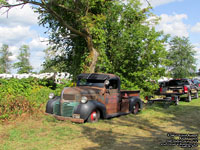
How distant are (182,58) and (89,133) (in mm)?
22631

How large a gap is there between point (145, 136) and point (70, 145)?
235 centimetres

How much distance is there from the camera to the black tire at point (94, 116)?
749 centimetres

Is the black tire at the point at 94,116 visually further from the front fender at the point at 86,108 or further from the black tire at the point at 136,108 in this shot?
the black tire at the point at 136,108

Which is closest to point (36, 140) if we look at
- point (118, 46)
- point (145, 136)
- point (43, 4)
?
point (145, 136)

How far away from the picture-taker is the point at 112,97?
8.77 m

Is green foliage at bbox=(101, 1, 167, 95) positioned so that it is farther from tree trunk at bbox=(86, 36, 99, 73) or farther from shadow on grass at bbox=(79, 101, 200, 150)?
shadow on grass at bbox=(79, 101, 200, 150)

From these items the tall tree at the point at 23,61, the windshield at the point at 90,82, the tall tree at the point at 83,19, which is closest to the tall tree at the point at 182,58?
the tall tree at the point at 83,19

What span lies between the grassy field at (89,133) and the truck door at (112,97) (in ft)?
2.48

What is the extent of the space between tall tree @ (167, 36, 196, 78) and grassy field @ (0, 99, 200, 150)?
18.5m

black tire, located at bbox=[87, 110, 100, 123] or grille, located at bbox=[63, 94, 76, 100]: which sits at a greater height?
grille, located at bbox=[63, 94, 76, 100]

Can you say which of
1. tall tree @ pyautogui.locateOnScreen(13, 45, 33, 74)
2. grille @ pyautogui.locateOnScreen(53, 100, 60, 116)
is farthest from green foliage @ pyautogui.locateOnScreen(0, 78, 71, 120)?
tall tree @ pyautogui.locateOnScreen(13, 45, 33, 74)

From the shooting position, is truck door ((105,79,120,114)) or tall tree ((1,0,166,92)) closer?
truck door ((105,79,120,114))

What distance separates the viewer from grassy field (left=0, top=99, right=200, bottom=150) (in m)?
5.17

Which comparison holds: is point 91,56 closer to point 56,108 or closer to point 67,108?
point 56,108
